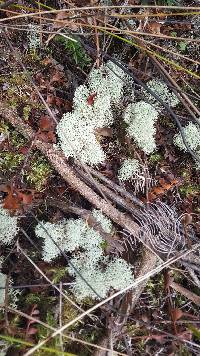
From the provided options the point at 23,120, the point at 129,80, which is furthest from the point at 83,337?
the point at 129,80

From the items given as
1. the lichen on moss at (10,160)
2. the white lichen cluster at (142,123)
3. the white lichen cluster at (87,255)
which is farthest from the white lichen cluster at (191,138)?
the lichen on moss at (10,160)

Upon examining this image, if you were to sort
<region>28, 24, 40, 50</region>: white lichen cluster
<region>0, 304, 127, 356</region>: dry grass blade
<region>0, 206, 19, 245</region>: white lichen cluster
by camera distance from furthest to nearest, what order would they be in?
<region>28, 24, 40, 50</region>: white lichen cluster
<region>0, 206, 19, 245</region>: white lichen cluster
<region>0, 304, 127, 356</region>: dry grass blade

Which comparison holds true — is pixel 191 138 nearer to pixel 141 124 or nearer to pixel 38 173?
pixel 141 124

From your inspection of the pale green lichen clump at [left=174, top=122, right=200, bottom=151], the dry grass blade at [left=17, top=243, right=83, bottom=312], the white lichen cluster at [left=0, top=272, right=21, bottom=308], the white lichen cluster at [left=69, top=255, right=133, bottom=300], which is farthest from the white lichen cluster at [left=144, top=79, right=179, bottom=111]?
the white lichen cluster at [left=0, top=272, right=21, bottom=308]

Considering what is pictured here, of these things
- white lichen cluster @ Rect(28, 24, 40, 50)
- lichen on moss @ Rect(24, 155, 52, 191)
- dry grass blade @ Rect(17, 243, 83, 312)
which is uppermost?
white lichen cluster @ Rect(28, 24, 40, 50)

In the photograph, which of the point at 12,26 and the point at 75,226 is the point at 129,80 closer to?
the point at 12,26

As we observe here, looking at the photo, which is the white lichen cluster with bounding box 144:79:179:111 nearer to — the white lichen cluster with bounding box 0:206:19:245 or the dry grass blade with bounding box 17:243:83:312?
the white lichen cluster with bounding box 0:206:19:245
